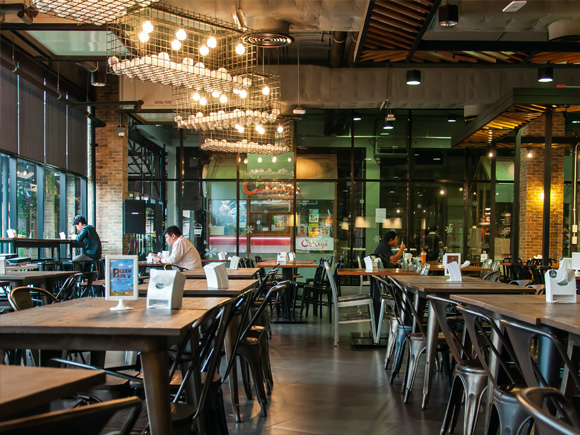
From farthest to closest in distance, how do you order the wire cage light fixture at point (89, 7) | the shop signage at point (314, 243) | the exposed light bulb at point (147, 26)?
the shop signage at point (314, 243)
the exposed light bulb at point (147, 26)
the wire cage light fixture at point (89, 7)

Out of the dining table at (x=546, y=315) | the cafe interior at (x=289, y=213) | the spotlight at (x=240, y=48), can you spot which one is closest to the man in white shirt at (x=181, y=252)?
the cafe interior at (x=289, y=213)

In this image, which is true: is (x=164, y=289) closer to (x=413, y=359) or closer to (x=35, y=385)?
(x=35, y=385)

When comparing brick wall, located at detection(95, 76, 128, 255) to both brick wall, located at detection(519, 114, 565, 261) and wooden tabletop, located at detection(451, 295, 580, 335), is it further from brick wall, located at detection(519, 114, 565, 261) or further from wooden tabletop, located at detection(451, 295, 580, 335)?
wooden tabletop, located at detection(451, 295, 580, 335)

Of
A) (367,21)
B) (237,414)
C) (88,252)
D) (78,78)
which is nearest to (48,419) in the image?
(237,414)

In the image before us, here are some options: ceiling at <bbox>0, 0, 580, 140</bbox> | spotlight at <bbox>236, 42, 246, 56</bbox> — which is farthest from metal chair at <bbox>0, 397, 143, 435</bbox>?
spotlight at <bbox>236, 42, 246, 56</bbox>

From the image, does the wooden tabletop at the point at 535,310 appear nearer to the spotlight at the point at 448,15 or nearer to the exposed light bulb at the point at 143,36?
the exposed light bulb at the point at 143,36

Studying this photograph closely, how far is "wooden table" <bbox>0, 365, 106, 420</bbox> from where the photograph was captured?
138 centimetres

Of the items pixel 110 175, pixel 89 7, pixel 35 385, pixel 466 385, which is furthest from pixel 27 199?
pixel 35 385

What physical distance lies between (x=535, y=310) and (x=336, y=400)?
2.02 m

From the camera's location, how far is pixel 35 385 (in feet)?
5.01

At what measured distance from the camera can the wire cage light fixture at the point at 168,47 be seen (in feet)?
17.6

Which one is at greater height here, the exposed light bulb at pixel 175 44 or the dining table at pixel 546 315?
the exposed light bulb at pixel 175 44

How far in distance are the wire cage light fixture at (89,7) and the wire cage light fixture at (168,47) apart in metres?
0.54

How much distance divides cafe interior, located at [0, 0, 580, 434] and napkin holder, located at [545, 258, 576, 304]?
0.01 m
